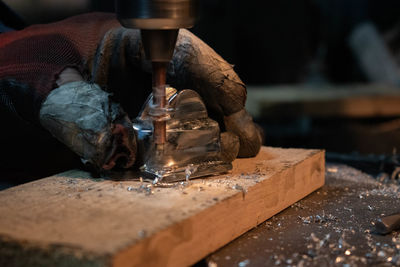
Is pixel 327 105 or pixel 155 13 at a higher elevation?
pixel 155 13

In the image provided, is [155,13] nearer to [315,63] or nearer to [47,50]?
[47,50]

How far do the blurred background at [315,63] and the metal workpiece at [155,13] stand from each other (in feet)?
6.56

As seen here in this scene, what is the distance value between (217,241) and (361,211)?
563 mm

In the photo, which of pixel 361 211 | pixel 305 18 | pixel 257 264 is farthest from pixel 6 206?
pixel 305 18

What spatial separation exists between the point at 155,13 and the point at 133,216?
463 millimetres

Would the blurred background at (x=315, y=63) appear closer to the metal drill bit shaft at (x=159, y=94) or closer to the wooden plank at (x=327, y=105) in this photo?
the wooden plank at (x=327, y=105)

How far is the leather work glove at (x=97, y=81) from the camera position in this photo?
152 centimetres

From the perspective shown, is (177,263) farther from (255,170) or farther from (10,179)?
(10,179)

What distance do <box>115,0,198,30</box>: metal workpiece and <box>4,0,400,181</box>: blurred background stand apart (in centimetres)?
200

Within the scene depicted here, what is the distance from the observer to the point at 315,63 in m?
6.50

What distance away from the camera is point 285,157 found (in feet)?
6.07

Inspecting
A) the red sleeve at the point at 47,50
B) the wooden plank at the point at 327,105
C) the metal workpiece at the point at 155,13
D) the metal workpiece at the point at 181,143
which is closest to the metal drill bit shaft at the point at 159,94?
the metal workpiece at the point at 181,143

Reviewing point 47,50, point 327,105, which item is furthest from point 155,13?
point 327,105

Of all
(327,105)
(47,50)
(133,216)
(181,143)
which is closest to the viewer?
(133,216)
